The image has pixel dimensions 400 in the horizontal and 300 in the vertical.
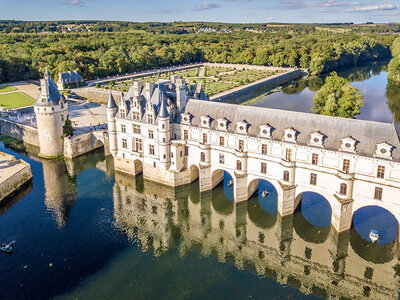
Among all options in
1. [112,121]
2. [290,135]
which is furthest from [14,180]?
[290,135]

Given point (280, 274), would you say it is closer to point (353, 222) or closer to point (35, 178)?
point (353, 222)

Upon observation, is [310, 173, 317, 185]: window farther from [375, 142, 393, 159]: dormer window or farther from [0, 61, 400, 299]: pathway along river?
[375, 142, 393, 159]: dormer window

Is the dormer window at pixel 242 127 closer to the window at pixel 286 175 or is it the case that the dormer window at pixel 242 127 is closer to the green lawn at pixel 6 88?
the window at pixel 286 175

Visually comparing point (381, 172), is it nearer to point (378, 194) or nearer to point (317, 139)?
point (378, 194)

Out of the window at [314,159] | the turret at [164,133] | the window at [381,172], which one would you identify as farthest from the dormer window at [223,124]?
the window at [381,172]

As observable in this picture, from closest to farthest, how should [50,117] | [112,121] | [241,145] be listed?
[241,145] → [112,121] → [50,117]
